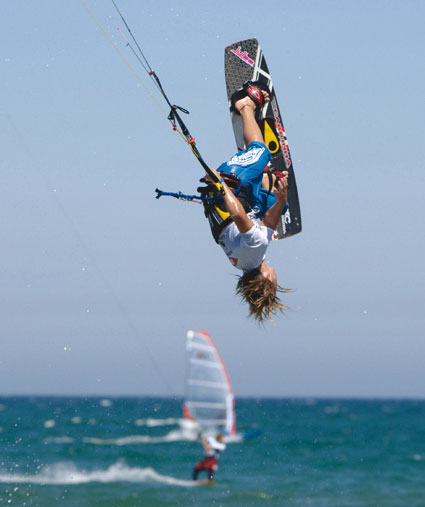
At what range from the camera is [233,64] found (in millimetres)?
11203

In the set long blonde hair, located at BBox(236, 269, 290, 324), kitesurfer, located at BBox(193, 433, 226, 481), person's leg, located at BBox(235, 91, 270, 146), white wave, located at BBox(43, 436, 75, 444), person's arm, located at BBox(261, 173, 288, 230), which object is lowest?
kitesurfer, located at BBox(193, 433, 226, 481)

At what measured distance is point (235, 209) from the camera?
8.02m

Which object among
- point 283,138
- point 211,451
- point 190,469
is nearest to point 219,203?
point 211,451

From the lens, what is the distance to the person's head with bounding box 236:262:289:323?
8.71m

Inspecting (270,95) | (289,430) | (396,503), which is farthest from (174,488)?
(289,430)

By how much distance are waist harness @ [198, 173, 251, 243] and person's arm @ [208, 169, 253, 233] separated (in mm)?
79

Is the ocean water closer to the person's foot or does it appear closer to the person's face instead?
the person's foot

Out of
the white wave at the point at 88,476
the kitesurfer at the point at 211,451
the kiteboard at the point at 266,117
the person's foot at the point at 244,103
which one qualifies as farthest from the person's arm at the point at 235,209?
the white wave at the point at 88,476

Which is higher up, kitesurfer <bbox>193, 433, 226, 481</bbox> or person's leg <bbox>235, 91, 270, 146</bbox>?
person's leg <bbox>235, 91, 270, 146</bbox>

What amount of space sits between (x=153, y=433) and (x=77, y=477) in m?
16.8

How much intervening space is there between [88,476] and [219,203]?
21983 mm

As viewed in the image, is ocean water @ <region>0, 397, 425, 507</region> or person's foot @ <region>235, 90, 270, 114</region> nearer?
person's foot @ <region>235, 90, 270, 114</region>

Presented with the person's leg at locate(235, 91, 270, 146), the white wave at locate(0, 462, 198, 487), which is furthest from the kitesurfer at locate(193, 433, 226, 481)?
the white wave at locate(0, 462, 198, 487)

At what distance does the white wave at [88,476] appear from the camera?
2694 centimetres
